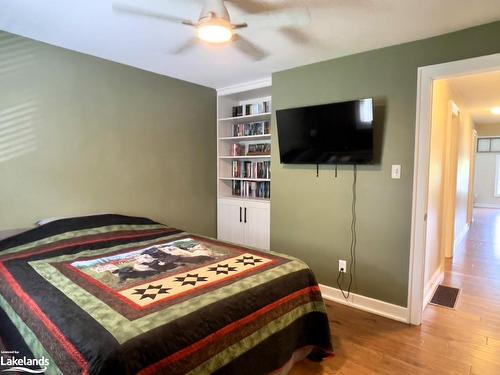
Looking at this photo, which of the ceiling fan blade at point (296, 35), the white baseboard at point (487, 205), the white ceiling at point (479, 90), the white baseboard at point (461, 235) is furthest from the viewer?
the white baseboard at point (487, 205)

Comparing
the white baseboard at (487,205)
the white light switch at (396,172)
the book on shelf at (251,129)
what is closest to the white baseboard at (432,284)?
the white light switch at (396,172)

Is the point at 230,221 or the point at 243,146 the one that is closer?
the point at 230,221

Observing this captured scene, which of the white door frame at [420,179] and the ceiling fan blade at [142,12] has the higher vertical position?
the ceiling fan blade at [142,12]

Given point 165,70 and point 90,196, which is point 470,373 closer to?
point 90,196

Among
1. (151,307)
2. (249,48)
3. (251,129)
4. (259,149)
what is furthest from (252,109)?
(151,307)

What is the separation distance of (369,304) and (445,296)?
94 cm

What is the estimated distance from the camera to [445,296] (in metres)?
3.02

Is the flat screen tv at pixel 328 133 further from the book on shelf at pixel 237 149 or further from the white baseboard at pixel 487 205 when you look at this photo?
the white baseboard at pixel 487 205

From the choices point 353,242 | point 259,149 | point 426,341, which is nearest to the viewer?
point 426,341

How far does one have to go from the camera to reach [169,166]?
3.44 m

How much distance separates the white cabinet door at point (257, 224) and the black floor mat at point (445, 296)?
1780mm

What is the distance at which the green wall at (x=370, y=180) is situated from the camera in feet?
→ 7.87

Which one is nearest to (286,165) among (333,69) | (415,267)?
(333,69)

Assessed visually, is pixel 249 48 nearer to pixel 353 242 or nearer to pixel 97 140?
pixel 97 140
